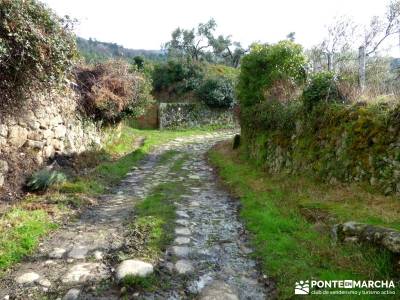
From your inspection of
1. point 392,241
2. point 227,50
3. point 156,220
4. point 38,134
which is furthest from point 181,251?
point 227,50

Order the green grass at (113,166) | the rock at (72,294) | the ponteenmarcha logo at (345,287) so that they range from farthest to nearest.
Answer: the green grass at (113,166), the rock at (72,294), the ponteenmarcha logo at (345,287)

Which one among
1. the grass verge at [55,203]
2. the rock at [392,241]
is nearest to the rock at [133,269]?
the grass verge at [55,203]

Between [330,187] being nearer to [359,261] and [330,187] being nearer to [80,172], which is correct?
[359,261]

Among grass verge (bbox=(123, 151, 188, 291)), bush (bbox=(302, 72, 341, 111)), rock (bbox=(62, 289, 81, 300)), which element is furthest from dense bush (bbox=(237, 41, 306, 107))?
rock (bbox=(62, 289, 81, 300))

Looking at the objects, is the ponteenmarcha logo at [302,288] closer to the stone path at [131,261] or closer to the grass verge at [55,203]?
the stone path at [131,261]

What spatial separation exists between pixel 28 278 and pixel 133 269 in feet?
4.22

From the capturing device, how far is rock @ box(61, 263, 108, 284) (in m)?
4.45

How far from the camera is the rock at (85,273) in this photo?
4.45 m

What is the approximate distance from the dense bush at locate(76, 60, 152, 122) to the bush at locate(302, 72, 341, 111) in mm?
7152

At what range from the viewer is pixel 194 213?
7.25 meters

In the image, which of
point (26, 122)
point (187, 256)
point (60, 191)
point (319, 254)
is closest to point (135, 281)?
point (187, 256)

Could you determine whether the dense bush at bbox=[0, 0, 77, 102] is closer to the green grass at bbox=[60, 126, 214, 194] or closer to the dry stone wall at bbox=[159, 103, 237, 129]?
the green grass at bbox=[60, 126, 214, 194]

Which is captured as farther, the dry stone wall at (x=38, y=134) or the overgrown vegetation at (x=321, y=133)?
the dry stone wall at (x=38, y=134)

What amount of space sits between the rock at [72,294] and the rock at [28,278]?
1.92 ft
